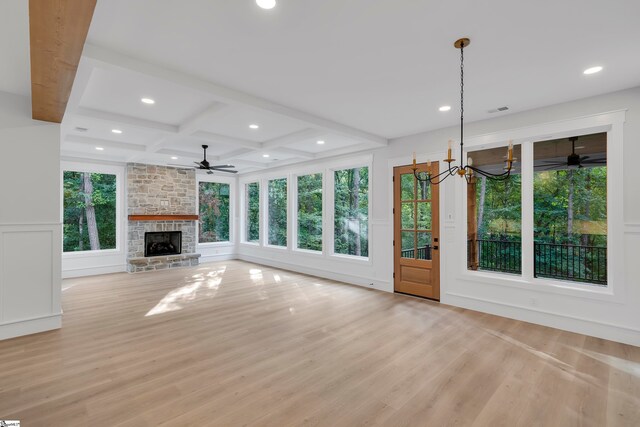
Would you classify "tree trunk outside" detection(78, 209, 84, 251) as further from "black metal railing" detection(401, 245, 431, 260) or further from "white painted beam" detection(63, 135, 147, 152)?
"black metal railing" detection(401, 245, 431, 260)

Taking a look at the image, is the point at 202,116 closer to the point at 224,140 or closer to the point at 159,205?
the point at 224,140

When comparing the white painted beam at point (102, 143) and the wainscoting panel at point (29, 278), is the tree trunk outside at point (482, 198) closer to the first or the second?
the wainscoting panel at point (29, 278)

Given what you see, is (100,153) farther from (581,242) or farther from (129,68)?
(581,242)

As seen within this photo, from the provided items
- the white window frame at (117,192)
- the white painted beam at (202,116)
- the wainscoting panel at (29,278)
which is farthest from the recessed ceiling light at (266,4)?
the white window frame at (117,192)

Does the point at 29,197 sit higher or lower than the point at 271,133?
lower

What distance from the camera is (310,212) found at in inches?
299

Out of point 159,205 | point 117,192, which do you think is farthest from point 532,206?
point 117,192

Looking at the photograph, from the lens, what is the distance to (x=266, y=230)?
8.83 meters

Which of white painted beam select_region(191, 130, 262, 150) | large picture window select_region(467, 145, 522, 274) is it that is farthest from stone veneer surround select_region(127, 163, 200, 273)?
large picture window select_region(467, 145, 522, 274)

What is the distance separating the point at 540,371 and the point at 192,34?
4.21m

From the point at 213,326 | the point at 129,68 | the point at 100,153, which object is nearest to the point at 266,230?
the point at 100,153

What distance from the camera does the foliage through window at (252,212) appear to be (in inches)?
364

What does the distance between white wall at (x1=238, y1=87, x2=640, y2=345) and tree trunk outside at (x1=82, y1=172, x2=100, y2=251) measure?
5.72 metres

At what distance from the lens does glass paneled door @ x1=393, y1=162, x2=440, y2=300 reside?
16.6ft
